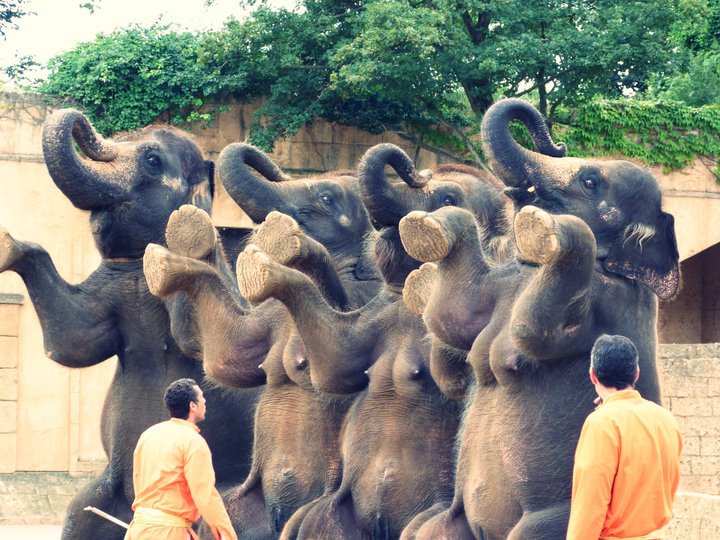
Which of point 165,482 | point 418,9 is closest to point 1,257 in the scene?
point 165,482

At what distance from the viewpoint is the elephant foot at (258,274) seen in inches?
219

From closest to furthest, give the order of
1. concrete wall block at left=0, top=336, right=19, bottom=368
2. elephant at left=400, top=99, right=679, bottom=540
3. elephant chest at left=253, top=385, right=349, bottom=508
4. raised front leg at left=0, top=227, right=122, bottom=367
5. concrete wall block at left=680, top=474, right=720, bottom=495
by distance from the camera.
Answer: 1. elephant at left=400, top=99, right=679, bottom=540
2. elephant chest at left=253, top=385, right=349, bottom=508
3. raised front leg at left=0, top=227, right=122, bottom=367
4. concrete wall block at left=680, top=474, right=720, bottom=495
5. concrete wall block at left=0, top=336, right=19, bottom=368

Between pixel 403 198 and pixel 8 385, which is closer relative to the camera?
pixel 403 198

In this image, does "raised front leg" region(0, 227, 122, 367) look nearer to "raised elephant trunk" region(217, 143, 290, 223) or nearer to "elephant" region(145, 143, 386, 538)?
"elephant" region(145, 143, 386, 538)

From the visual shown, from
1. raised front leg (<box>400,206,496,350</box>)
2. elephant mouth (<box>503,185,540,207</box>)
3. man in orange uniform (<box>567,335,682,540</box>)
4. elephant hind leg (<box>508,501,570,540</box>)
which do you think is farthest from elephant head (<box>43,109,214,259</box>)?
man in orange uniform (<box>567,335,682,540</box>)

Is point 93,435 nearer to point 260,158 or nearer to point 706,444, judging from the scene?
point 706,444

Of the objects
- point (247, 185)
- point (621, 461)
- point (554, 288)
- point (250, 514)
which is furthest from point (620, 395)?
point (247, 185)

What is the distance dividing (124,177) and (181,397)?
166cm

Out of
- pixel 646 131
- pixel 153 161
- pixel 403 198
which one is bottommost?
pixel 403 198

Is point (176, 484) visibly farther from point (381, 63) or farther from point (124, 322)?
point (381, 63)

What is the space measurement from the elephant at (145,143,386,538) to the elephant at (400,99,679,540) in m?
1.02

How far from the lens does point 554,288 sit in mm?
4582

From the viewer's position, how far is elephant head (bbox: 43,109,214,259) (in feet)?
20.7

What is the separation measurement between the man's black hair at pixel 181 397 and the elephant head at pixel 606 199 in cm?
140
